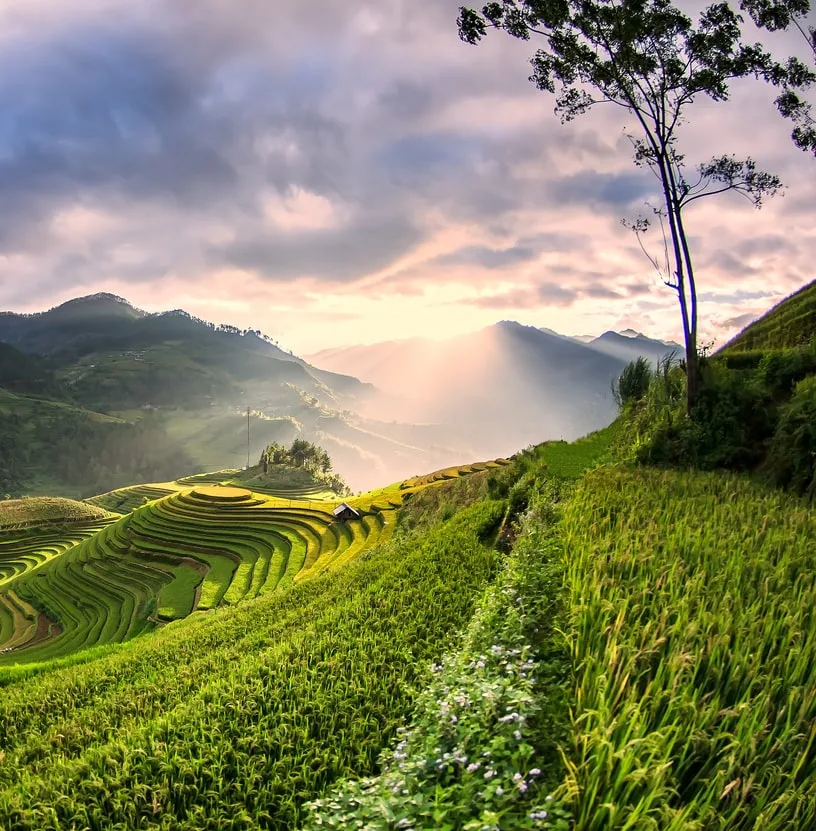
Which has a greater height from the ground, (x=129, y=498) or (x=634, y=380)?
(x=634, y=380)

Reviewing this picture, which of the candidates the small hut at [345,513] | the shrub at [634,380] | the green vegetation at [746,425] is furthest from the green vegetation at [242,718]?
the small hut at [345,513]

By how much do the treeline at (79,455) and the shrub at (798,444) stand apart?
17622cm

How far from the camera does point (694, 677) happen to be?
11.0ft

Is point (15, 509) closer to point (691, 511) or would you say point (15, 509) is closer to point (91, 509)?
point (91, 509)

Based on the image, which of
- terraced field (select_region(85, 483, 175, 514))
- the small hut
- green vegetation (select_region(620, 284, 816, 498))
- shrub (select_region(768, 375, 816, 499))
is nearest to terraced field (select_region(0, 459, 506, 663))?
the small hut

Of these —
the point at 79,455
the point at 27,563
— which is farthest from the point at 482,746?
the point at 79,455

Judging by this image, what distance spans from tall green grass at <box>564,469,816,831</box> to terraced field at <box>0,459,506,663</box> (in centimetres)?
2068

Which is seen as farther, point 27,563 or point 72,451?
point 72,451

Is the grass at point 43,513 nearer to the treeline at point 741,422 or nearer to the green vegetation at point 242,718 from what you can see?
the green vegetation at point 242,718

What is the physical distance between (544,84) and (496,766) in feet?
40.3

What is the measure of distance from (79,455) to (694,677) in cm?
19845

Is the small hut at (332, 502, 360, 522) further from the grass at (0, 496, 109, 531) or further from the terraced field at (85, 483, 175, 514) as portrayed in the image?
the terraced field at (85, 483, 175, 514)

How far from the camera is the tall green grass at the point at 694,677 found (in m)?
2.65

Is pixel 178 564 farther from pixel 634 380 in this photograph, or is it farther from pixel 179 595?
pixel 634 380
